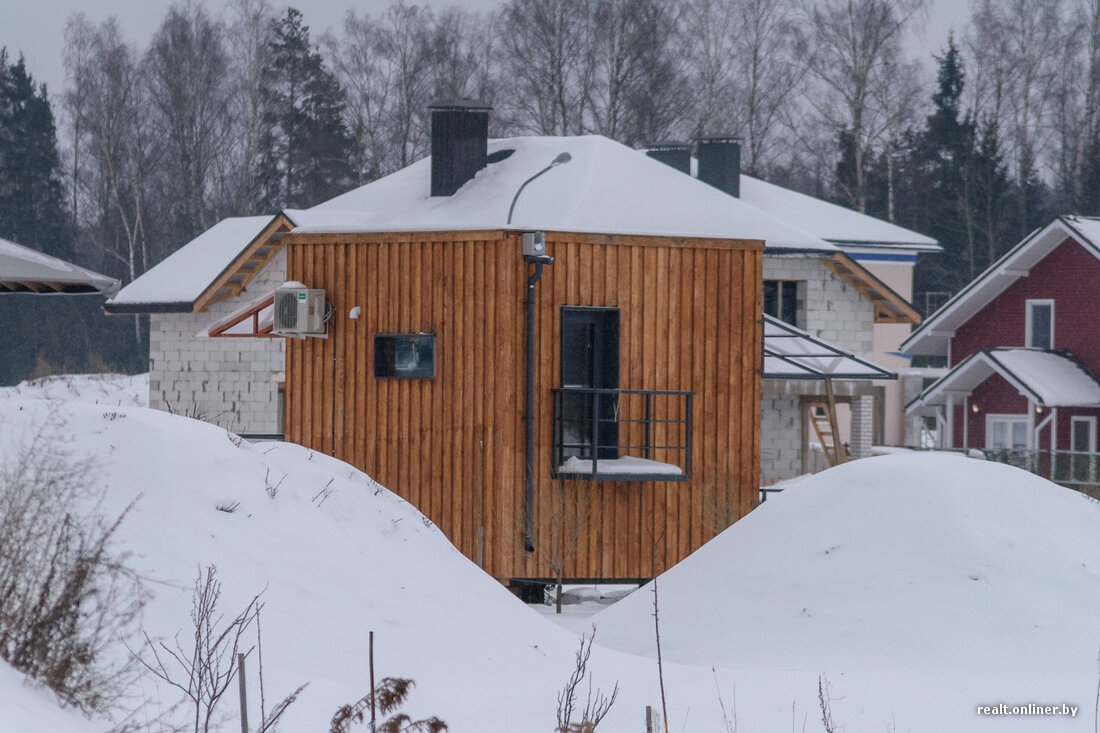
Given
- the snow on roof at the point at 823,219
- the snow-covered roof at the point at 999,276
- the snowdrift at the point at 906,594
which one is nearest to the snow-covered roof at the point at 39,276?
the snowdrift at the point at 906,594

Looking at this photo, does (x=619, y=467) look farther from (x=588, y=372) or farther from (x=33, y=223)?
(x=33, y=223)

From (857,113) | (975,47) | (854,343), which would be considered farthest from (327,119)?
(854,343)

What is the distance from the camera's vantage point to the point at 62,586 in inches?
283

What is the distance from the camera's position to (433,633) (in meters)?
8.76

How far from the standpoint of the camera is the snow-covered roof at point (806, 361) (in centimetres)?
2192

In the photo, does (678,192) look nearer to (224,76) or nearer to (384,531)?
(384,531)

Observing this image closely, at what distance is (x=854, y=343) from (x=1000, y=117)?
89.2 feet

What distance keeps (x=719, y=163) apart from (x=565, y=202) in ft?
47.3

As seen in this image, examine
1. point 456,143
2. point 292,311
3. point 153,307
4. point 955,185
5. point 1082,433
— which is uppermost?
point 955,185

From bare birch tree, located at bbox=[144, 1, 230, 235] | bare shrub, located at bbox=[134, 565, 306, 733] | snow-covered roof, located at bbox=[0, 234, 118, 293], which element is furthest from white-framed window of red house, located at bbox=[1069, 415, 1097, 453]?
bare birch tree, located at bbox=[144, 1, 230, 235]

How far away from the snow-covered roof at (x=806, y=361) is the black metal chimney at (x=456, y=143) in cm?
550

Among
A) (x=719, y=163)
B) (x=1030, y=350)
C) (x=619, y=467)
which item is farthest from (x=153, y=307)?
(x=1030, y=350)

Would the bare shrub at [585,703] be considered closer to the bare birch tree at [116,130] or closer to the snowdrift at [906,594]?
the snowdrift at [906,594]

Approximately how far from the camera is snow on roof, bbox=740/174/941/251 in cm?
3344
